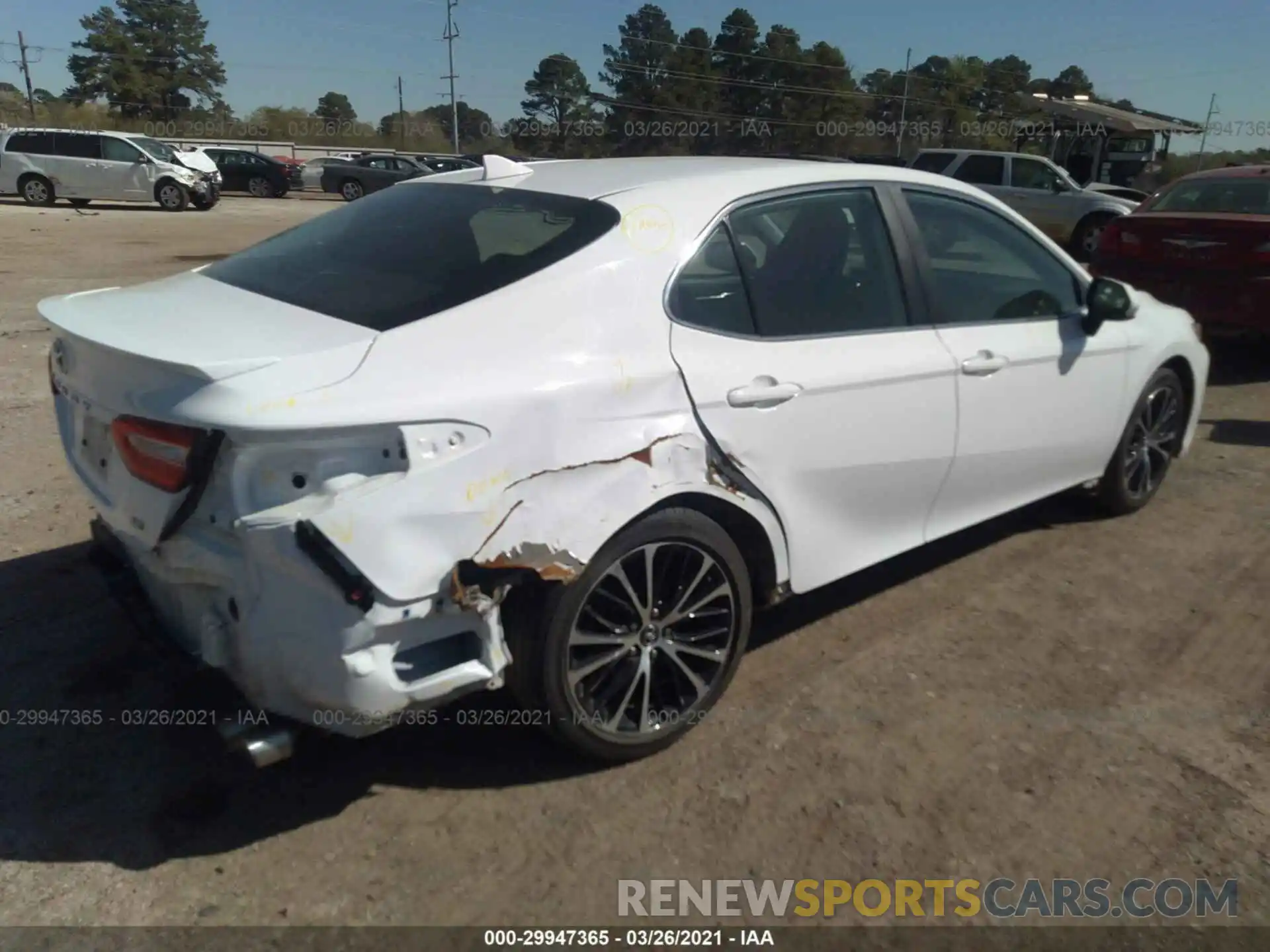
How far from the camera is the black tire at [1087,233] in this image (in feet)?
53.9

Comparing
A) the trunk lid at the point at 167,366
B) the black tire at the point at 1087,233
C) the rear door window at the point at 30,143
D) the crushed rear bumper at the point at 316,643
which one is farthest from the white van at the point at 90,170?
the crushed rear bumper at the point at 316,643

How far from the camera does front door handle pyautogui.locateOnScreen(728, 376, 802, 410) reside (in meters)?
2.97

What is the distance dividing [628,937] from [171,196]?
2625cm

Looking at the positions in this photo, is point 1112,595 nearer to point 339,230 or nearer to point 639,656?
point 639,656

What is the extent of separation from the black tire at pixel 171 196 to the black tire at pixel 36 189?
7.99 ft

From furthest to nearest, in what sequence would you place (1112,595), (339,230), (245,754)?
(1112,595)
(339,230)
(245,754)

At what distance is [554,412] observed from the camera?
259 centimetres

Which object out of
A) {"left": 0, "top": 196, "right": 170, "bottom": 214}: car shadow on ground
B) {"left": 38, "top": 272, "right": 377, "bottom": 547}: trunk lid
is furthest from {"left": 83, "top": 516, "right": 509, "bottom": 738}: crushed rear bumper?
{"left": 0, "top": 196, "right": 170, "bottom": 214}: car shadow on ground

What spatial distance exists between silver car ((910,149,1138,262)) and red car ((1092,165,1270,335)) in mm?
8336

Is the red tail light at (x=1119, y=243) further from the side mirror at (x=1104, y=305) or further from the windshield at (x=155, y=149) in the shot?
the windshield at (x=155, y=149)

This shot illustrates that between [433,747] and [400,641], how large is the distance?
0.81 meters

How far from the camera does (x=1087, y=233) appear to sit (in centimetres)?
1664

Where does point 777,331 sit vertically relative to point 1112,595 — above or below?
above

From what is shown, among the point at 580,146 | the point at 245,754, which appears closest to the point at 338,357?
the point at 245,754
